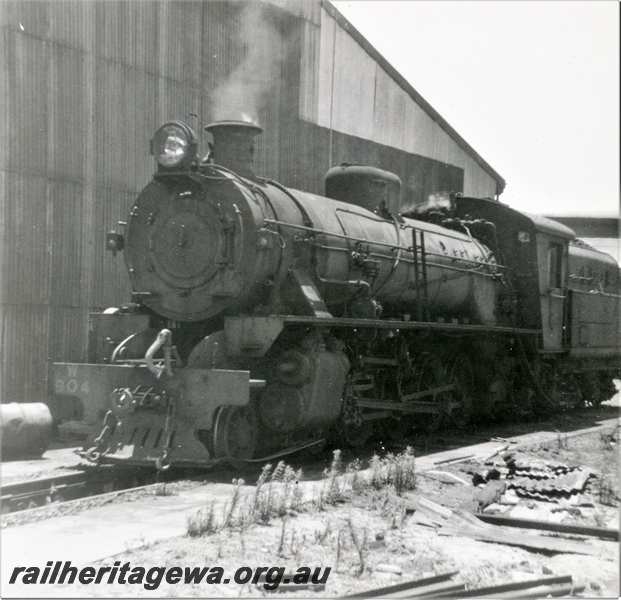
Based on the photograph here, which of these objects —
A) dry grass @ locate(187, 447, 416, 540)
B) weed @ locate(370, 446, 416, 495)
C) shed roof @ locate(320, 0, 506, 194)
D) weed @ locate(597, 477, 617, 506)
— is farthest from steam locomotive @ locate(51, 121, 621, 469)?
shed roof @ locate(320, 0, 506, 194)

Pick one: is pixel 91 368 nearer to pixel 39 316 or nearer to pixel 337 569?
pixel 39 316

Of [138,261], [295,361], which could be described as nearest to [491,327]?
[295,361]

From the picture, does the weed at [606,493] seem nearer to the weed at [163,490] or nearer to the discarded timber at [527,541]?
the discarded timber at [527,541]

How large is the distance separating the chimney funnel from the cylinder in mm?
3466

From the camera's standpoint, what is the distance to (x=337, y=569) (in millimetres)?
5375

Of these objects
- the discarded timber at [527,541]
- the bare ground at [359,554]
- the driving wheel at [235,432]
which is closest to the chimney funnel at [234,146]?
the driving wheel at [235,432]

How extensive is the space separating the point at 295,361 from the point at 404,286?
9.39 feet

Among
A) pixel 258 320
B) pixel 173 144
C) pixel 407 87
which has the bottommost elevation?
pixel 258 320

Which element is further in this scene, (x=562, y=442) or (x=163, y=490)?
(x=562, y=442)

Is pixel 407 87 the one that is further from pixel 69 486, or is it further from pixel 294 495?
pixel 294 495

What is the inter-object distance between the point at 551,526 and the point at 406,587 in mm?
2359
